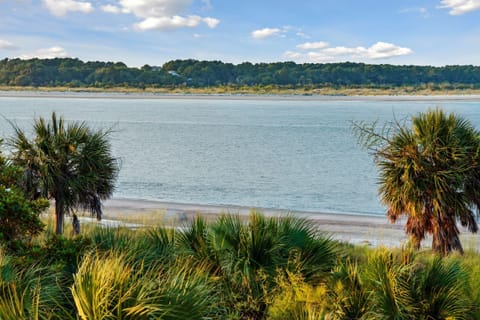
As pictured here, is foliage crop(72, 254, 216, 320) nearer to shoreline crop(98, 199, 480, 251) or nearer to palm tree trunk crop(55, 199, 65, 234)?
palm tree trunk crop(55, 199, 65, 234)

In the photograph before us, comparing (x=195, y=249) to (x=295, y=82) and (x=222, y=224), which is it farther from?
(x=295, y=82)

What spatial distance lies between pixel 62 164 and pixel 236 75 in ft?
528

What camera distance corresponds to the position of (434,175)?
1192 cm

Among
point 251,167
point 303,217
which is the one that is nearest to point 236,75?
point 251,167

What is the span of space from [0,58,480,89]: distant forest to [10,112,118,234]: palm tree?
154 meters

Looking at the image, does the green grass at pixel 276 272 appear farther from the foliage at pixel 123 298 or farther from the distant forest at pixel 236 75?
the distant forest at pixel 236 75

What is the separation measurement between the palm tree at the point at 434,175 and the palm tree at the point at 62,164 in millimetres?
6055

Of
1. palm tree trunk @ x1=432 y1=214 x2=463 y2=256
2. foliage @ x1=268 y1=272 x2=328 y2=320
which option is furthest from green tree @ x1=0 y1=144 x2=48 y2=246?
palm tree trunk @ x1=432 y1=214 x2=463 y2=256

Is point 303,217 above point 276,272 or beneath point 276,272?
beneath

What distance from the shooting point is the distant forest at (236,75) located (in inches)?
6462

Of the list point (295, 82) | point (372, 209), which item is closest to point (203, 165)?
point (372, 209)

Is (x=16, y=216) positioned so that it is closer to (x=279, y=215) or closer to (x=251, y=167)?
(x=279, y=215)

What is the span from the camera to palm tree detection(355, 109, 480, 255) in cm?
1190

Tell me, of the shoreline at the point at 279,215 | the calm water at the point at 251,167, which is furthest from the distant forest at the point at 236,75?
the shoreline at the point at 279,215
